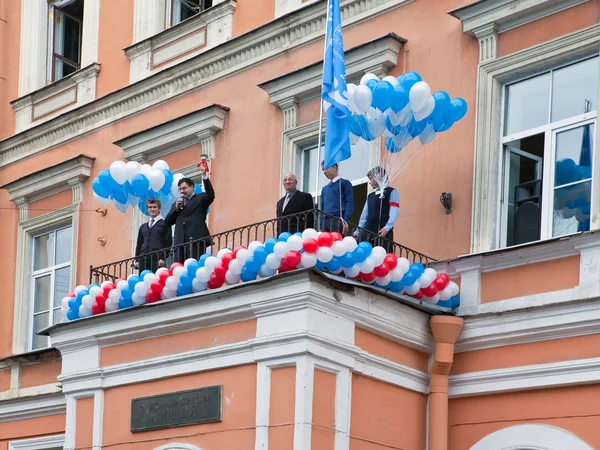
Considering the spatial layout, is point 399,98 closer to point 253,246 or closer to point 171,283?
point 253,246

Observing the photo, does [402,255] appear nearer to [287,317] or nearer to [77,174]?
[287,317]

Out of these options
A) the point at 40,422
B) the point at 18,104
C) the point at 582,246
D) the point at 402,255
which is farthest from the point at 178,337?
the point at 18,104

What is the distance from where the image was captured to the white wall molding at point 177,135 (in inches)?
588

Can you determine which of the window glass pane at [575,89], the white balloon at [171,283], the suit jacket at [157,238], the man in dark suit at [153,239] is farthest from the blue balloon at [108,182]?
the window glass pane at [575,89]

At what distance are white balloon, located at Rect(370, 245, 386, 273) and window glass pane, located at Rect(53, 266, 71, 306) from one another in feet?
21.6

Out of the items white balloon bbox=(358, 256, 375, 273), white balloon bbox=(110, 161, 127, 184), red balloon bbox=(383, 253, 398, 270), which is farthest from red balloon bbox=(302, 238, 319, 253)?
white balloon bbox=(110, 161, 127, 184)

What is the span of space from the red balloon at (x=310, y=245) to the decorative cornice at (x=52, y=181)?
6.41 metres

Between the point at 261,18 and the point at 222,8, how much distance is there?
66cm

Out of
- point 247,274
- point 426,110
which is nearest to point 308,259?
point 247,274

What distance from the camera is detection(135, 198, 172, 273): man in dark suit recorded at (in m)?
13.0

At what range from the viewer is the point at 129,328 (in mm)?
12039

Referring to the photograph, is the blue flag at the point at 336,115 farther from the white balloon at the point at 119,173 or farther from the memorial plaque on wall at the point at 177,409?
the white balloon at the point at 119,173

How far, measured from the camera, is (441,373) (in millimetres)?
11750

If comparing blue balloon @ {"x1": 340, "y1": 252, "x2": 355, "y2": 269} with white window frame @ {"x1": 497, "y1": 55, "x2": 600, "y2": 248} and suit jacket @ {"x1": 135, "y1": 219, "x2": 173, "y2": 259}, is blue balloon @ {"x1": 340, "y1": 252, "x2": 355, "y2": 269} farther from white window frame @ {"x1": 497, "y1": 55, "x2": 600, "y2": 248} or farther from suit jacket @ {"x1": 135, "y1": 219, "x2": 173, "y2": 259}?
suit jacket @ {"x1": 135, "y1": 219, "x2": 173, "y2": 259}
